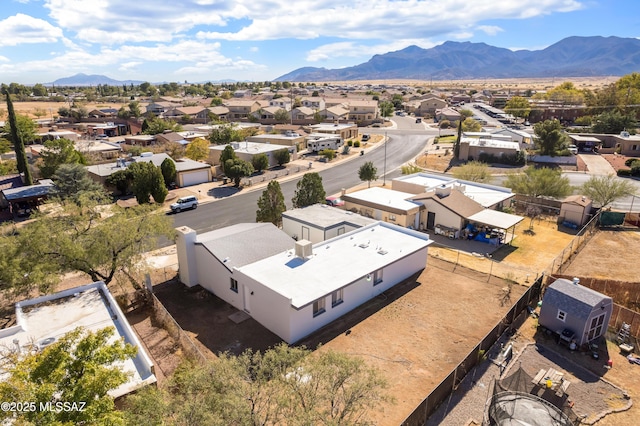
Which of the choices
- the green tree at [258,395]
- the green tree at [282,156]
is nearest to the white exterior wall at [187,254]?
the green tree at [258,395]

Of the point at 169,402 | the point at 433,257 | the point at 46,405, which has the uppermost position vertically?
the point at 46,405

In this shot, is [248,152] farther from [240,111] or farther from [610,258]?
[240,111]

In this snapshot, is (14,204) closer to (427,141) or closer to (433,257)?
(433,257)

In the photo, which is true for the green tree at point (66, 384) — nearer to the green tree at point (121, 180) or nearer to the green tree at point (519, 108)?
the green tree at point (121, 180)

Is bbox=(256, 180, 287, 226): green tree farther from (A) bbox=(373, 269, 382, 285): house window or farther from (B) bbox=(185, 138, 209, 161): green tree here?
(B) bbox=(185, 138, 209, 161): green tree

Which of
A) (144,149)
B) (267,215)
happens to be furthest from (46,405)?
(144,149)

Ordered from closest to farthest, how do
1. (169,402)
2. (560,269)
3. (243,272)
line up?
(169,402)
(243,272)
(560,269)
